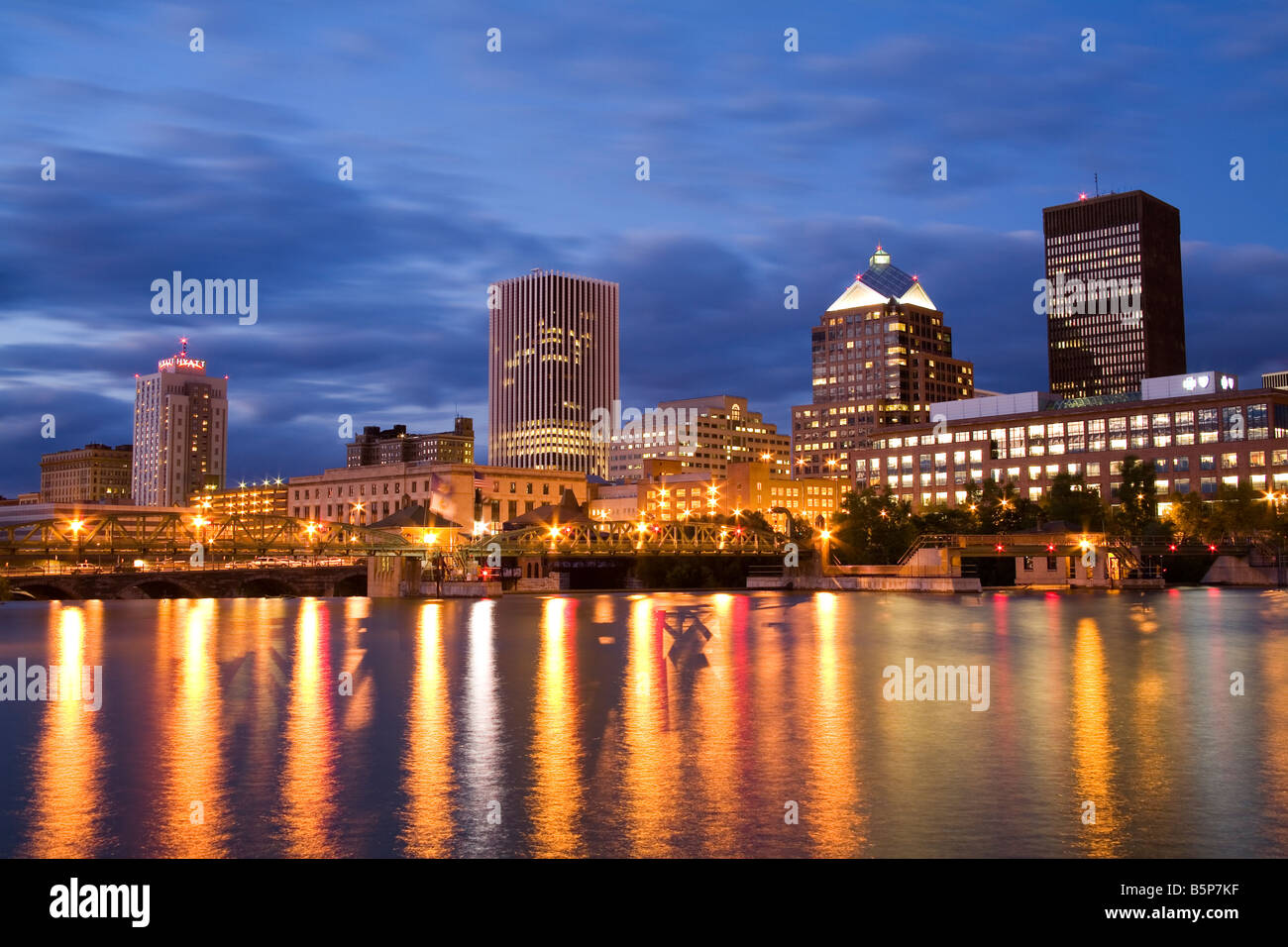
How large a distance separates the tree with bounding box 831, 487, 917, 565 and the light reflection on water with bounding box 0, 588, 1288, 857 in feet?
375

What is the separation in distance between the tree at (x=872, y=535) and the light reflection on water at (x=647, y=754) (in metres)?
114

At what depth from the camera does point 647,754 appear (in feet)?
90.8

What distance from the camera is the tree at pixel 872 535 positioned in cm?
17462

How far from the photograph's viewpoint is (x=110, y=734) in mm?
31266

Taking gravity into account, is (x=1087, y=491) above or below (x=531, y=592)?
above

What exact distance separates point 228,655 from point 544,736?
31.1m

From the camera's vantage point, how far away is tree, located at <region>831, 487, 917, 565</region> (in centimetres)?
17462

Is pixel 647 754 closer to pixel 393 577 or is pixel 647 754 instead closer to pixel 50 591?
pixel 393 577

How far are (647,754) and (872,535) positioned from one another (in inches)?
6028

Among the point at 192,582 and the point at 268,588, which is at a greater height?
the point at 192,582

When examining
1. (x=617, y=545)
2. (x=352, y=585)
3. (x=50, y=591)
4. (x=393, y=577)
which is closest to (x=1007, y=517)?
(x=617, y=545)
